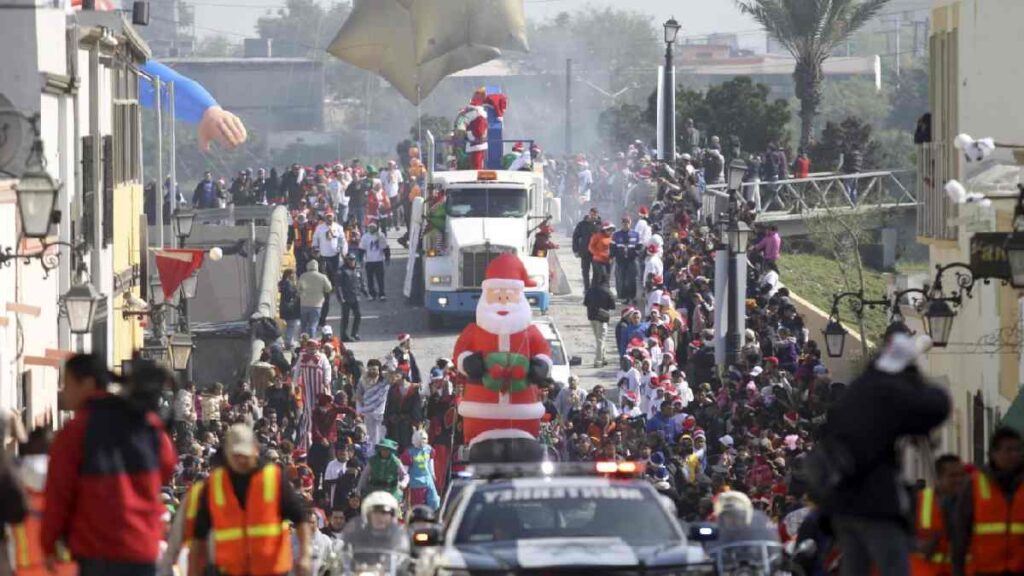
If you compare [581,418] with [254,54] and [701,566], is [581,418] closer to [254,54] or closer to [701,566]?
[701,566]

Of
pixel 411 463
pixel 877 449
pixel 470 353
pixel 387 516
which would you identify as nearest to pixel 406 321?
pixel 411 463

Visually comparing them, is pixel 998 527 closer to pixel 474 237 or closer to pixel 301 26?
pixel 474 237

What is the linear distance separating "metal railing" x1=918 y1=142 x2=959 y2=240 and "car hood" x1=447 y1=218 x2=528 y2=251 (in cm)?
1130

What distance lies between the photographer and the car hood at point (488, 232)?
42969 millimetres

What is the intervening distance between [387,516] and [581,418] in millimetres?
13950

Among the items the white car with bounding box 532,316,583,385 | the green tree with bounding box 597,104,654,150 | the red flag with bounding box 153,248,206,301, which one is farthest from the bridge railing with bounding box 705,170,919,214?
the red flag with bounding box 153,248,206,301

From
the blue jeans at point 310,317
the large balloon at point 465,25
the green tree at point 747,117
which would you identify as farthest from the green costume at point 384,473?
the green tree at point 747,117

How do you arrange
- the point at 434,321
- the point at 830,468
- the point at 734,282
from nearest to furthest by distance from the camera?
the point at 830,468
the point at 734,282
the point at 434,321

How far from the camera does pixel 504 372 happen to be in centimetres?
2231

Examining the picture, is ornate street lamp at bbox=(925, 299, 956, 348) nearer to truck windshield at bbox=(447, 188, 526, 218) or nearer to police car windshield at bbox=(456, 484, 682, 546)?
police car windshield at bbox=(456, 484, 682, 546)

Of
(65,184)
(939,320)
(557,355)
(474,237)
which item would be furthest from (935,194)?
(474,237)

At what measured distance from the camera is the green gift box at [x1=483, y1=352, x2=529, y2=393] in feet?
73.1

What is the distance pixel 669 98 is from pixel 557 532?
34.7 meters

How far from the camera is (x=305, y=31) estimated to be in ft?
538
